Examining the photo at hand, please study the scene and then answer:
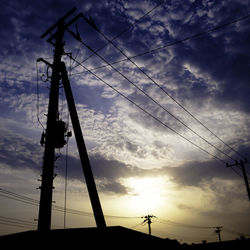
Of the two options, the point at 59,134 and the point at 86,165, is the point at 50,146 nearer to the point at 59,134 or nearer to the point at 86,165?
the point at 59,134

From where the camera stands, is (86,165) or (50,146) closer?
(86,165)

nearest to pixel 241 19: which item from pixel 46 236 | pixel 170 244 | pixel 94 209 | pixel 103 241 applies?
pixel 94 209

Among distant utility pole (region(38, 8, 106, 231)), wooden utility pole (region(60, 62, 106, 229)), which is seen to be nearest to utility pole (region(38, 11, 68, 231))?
distant utility pole (region(38, 8, 106, 231))

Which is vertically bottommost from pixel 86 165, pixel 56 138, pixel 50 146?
pixel 86 165

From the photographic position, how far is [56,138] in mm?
8727

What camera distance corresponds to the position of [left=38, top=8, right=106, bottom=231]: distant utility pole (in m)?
7.09

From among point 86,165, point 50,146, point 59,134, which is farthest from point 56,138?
point 86,165

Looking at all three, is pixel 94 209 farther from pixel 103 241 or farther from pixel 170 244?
pixel 170 244

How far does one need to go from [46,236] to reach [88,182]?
230 centimetres

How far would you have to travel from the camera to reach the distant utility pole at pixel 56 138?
709cm

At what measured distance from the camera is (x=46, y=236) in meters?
6.86

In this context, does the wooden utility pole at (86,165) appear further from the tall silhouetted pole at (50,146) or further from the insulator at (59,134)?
the insulator at (59,134)

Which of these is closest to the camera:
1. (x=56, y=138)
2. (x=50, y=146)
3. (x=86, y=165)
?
(x=86, y=165)

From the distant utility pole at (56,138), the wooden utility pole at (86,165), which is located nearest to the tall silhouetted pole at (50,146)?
the distant utility pole at (56,138)
